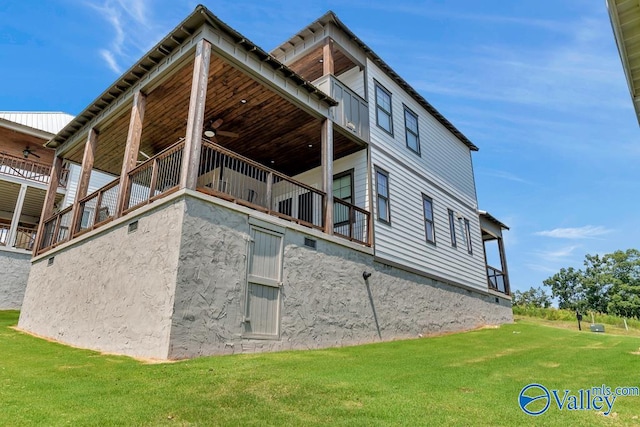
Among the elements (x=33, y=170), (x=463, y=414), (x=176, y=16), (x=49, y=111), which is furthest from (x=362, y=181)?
(x=49, y=111)

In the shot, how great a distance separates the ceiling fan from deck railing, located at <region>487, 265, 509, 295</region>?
12628mm

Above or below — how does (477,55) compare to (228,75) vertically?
above

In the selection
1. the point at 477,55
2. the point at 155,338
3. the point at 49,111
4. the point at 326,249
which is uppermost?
the point at 49,111

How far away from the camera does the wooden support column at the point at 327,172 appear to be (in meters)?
10.2

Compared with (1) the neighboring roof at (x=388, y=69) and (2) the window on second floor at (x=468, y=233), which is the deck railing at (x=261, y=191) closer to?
(1) the neighboring roof at (x=388, y=69)

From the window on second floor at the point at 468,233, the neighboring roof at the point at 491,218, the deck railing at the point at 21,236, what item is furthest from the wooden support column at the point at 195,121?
the neighboring roof at the point at 491,218

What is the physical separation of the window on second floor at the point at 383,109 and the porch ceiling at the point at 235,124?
1652mm

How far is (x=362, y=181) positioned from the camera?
12.1 metres

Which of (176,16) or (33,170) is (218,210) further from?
(33,170)

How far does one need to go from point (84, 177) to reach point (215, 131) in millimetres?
3734

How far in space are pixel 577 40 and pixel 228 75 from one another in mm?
7682

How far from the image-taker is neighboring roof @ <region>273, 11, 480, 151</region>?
11.9 metres

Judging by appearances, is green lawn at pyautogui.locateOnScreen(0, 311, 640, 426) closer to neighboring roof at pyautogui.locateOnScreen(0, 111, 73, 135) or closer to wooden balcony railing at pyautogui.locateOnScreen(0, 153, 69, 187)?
wooden balcony railing at pyautogui.locateOnScreen(0, 153, 69, 187)

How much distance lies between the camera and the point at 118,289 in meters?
8.05
